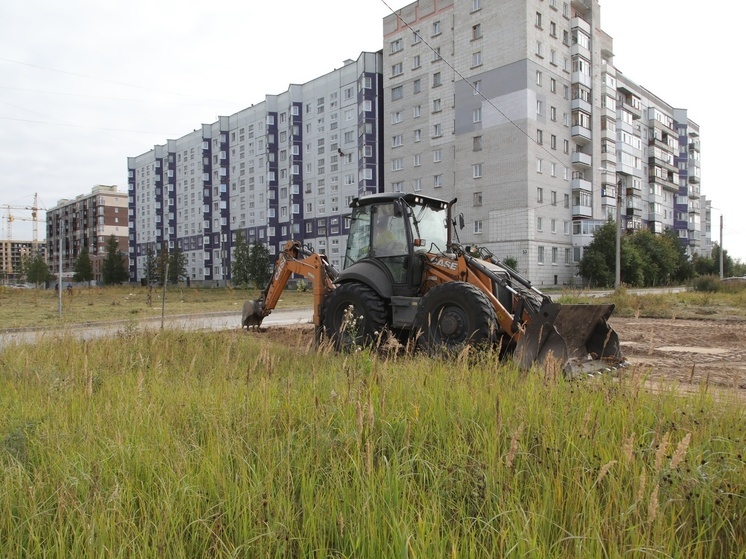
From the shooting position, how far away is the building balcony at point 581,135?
50375mm

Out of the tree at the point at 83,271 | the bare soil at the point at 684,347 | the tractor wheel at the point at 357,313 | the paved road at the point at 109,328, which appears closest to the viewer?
the bare soil at the point at 684,347

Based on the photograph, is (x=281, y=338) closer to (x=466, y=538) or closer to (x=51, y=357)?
(x=51, y=357)

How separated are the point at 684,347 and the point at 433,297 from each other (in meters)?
5.54

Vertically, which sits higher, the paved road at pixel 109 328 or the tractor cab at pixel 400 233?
the tractor cab at pixel 400 233

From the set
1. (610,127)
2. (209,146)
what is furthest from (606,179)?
(209,146)

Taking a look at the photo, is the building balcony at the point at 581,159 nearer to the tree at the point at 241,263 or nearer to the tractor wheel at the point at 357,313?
the tree at the point at 241,263

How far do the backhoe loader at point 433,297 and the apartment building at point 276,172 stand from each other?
48814mm

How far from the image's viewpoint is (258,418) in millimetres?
3643

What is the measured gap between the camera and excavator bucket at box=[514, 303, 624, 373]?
6047mm

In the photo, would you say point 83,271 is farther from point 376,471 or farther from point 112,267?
point 376,471

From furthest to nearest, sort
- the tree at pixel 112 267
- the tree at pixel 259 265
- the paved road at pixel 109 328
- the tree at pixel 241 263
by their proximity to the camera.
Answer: the tree at pixel 112 267 < the tree at pixel 241 263 < the tree at pixel 259 265 < the paved road at pixel 109 328

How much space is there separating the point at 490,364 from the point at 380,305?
3.74 metres

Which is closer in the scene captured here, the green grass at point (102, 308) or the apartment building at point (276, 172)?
the green grass at point (102, 308)

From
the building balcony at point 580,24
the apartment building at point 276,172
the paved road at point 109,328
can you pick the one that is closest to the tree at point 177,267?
→ the apartment building at point 276,172
